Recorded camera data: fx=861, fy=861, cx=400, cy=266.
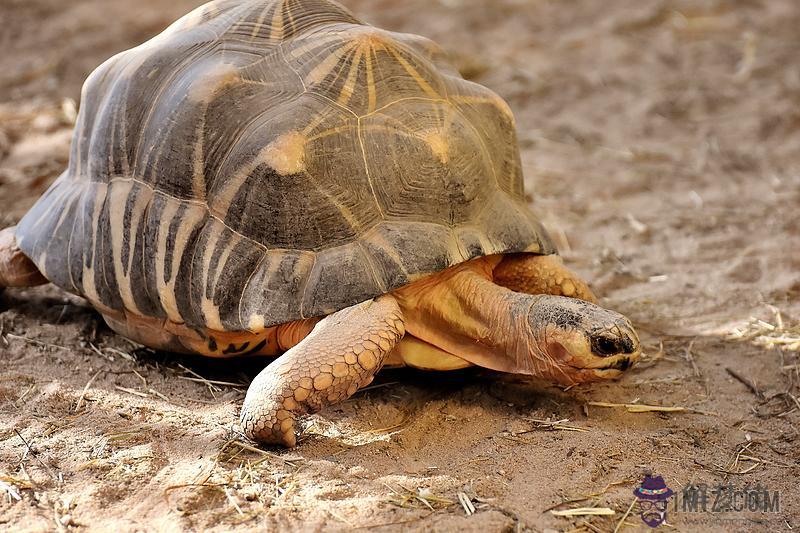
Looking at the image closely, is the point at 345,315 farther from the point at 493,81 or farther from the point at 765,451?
the point at 493,81

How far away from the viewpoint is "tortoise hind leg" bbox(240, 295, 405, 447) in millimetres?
2480

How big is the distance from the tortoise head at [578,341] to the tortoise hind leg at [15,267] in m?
→ 2.01

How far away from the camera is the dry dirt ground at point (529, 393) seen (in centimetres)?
230

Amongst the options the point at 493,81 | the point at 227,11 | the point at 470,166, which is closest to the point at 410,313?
the point at 470,166

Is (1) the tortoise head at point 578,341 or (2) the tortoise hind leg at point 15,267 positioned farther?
(2) the tortoise hind leg at point 15,267

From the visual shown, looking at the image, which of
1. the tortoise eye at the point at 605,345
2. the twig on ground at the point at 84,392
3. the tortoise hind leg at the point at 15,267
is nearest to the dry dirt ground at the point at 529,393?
the twig on ground at the point at 84,392

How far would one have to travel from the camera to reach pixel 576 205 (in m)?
4.87

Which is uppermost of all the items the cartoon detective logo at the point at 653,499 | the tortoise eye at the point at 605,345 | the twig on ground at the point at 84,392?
the tortoise eye at the point at 605,345

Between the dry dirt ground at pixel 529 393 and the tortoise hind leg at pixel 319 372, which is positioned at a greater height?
the tortoise hind leg at pixel 319 372

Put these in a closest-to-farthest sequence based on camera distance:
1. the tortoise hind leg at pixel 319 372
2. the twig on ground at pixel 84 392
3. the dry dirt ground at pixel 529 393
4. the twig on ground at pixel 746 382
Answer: the dry dirt ground at pixel 529 393 → the tortoise hind leg at pixel 319 372 → the twig on ground at pixel 84 392 → the twig on ground at pixel 746 382

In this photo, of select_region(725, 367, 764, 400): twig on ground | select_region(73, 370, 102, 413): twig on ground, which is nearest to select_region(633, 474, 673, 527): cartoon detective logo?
select_region(725, 367, 764, 400): twig on ground

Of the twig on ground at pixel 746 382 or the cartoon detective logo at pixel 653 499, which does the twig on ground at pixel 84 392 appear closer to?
the cartoon detective logo at pixel 653 499

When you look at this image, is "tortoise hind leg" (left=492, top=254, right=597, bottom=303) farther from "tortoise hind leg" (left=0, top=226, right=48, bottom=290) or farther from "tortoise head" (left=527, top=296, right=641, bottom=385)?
"tortoise hind leg" (left=0, top=226, right=48, bottom=290)

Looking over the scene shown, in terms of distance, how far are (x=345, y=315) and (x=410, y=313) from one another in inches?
12.2
